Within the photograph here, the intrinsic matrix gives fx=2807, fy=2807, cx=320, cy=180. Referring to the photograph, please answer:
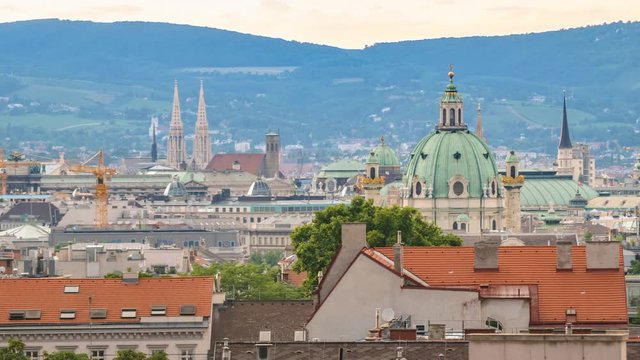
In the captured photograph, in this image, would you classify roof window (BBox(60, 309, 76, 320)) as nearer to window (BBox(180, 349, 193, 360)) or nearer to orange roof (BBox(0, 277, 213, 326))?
orange roof (BBox(0, 277, 213, 326))

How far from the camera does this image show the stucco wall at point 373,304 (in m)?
35.1

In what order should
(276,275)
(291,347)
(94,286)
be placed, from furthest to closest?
(276,275)
(94,286)
(291,347)

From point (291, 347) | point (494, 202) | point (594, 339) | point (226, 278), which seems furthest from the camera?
point (494, 202)

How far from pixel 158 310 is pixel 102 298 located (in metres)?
0.95

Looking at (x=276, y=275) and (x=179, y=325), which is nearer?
(x=179, y=325)

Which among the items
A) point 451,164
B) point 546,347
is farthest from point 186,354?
point 451,164

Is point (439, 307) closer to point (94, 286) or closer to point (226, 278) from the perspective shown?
point (94, 286)

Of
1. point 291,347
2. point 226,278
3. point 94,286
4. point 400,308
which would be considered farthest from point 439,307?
point 226,278

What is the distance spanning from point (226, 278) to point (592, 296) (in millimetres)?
45255

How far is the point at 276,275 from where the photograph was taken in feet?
295

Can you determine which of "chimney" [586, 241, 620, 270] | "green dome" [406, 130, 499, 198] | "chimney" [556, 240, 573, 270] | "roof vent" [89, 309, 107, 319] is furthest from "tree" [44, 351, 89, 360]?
"green dome" [406, 130, 499, 198]

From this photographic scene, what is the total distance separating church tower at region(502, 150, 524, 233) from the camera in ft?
525

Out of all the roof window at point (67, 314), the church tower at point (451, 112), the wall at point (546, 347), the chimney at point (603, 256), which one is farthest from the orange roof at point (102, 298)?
the church tower at point (451, 112)

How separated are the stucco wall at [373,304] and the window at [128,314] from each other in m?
5.67
